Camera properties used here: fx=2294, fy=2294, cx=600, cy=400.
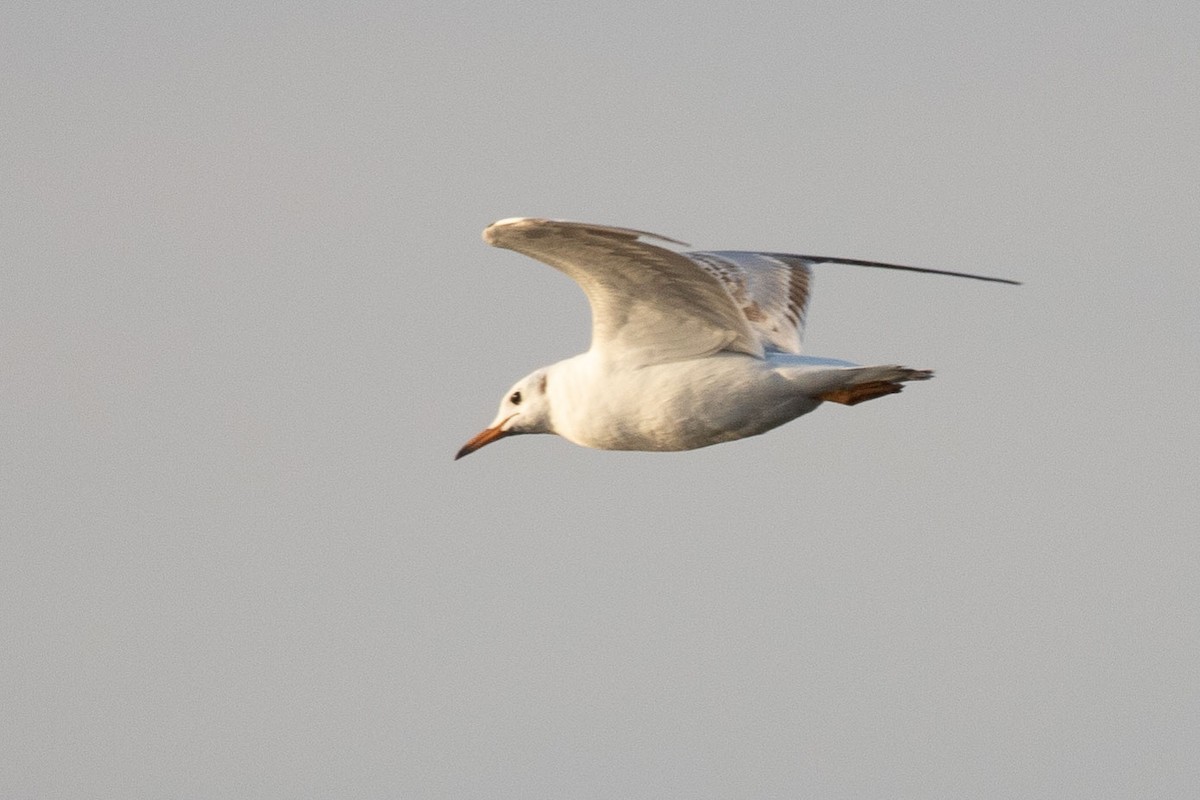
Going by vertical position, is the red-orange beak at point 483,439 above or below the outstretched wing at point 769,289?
below

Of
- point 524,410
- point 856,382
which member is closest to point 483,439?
point 524,410

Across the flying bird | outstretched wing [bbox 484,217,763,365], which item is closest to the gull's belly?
the flying bird

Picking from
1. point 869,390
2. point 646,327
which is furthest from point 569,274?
point 869,390

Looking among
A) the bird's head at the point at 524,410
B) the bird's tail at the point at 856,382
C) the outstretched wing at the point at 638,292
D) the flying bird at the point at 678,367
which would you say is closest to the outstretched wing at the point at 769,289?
the flying bird at the point at 678,367

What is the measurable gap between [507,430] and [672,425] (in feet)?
7.26

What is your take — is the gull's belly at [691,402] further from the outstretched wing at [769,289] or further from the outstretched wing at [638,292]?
the outstretched wing at [769,289]

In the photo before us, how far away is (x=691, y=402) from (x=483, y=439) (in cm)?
285

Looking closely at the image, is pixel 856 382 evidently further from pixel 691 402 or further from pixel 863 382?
pixel 691 402

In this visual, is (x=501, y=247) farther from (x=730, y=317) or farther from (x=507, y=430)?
(x=507, y=430)

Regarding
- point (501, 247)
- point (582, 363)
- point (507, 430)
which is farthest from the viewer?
point (507, 430)

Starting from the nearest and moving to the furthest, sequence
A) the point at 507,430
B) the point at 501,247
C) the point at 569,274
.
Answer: the point at 501,247, the point at 569,274, the point at 507,430

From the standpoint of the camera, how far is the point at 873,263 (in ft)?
57.1

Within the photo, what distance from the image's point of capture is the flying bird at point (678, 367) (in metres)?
15.8

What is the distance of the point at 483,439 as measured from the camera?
61.6 feet
